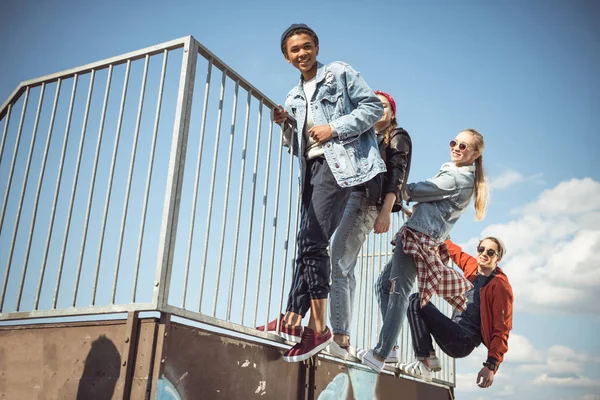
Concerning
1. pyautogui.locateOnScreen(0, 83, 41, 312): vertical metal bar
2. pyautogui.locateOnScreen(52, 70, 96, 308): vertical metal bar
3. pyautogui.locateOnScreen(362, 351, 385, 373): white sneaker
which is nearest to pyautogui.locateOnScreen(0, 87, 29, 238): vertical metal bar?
pyautogui.locateOnScreen(0, 83, 41, 312): vertical metal bar

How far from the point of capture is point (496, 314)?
424cm

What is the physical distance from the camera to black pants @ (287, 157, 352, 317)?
323 centimetres

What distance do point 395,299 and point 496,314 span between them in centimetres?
84

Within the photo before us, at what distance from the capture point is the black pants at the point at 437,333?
4.35 meters

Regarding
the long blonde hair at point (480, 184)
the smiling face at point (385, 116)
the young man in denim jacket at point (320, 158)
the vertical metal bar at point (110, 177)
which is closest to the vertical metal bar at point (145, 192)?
the vertical metal bar at point (110, 177)

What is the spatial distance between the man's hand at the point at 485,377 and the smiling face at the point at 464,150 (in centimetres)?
145

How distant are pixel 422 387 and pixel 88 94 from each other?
387 cm

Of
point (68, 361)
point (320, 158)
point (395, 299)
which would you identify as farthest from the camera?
point (395, 299)

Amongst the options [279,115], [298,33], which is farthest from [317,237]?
[298,33]

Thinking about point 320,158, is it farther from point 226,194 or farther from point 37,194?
point 37,194

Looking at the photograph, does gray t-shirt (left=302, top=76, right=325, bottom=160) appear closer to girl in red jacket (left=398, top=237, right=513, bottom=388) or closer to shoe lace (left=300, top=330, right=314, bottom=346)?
shoe lace (left=300, top=330, right=314, bottom=346)

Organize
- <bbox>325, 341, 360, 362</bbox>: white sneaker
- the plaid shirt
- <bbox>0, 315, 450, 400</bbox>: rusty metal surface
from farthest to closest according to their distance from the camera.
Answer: the plaid shirt
<bbox>325, 341, 360, 362</bbox>: white sneaker
<bbox>0, 315, 450, 400</bbox>: rusty metal surface

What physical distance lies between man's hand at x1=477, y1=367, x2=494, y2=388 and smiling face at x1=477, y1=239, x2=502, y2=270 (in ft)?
2.74

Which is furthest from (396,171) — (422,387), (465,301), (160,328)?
(422,387)
